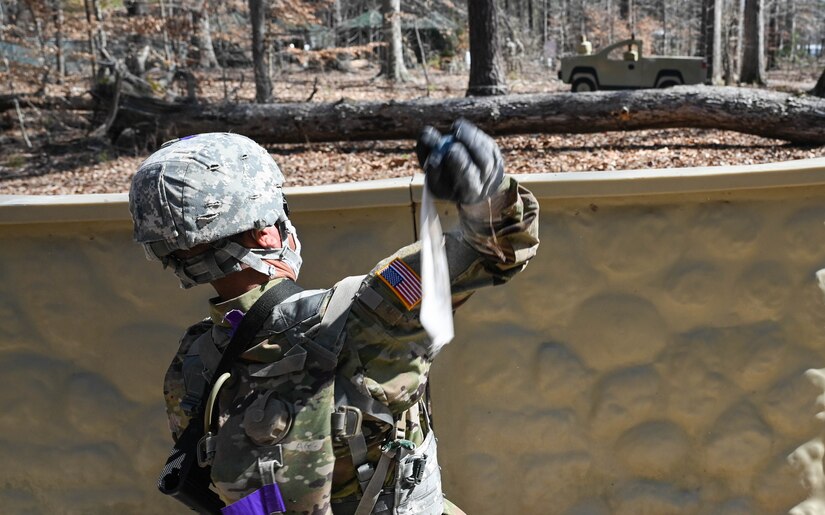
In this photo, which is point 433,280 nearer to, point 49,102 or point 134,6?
point 49,102

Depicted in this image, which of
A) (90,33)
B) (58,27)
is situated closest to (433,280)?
(58,27)

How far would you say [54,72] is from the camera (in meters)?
12.5

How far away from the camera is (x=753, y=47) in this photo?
800 inches

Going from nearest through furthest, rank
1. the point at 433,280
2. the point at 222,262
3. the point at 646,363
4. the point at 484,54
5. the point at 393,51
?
the point at 433,280 → the point at 222,262 → the point at 646,363 → the point at 484,54 → the point at 393,51

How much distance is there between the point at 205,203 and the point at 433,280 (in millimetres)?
524

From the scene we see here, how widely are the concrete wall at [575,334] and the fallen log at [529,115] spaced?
146 inches

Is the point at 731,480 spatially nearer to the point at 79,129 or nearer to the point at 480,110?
the point at 480,110

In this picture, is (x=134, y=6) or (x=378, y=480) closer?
(x=378, y=480)

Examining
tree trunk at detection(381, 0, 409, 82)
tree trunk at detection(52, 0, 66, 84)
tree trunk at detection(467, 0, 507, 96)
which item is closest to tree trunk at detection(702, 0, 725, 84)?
tree trunk at detection(381, 0, 409, 82)

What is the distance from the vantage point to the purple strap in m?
1.69

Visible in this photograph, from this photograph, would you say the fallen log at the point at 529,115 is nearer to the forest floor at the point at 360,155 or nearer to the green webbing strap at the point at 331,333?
the forest floor at the point at 360,155

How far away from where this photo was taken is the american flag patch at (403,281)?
5.36 feet

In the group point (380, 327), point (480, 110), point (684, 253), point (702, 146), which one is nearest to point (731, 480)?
point (684, 253)

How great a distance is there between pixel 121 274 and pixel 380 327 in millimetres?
2028
